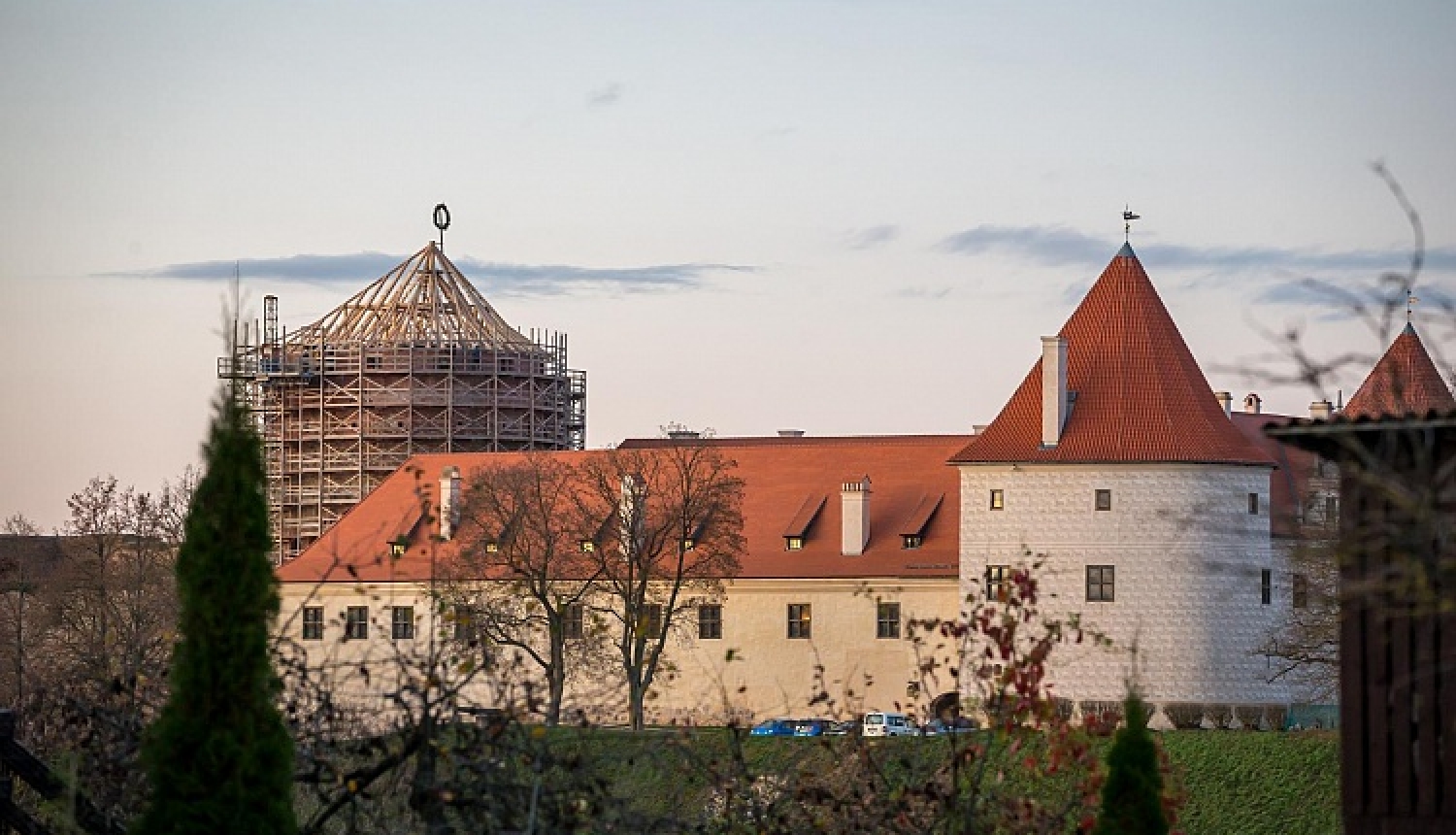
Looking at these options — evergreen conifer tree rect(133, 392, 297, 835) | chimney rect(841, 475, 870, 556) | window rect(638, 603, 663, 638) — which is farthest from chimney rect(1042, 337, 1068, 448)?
evergreen conifer tree rect(133, 392, 297, 835)

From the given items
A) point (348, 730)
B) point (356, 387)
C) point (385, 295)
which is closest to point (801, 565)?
point (356, 387)

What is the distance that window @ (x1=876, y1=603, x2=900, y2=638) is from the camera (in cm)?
6359

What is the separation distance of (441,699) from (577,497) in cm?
5099

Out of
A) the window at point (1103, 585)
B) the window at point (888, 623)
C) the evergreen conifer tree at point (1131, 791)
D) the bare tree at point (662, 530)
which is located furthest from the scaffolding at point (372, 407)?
the evergreen conifer tree at point (1131, 791)

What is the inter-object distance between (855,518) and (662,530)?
6.45 m

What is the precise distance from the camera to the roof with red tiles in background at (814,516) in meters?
64.8

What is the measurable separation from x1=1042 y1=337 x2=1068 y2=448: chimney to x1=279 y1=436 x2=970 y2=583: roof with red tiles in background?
5.46 meters

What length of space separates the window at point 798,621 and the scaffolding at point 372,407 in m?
17.0

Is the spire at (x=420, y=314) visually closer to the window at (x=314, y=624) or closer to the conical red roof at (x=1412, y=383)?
the window at (x=314, y=624)

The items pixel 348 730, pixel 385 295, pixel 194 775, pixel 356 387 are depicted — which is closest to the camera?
pixel 194 775

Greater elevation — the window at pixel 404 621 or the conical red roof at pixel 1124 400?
the conical red roof at pixel 1124 400

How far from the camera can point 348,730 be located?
15.5m

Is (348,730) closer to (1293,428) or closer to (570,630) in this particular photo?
(1293,428)

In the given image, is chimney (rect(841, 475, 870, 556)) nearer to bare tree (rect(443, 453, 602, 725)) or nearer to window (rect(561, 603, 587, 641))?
bare tree (rect(443, 453, 602, 725))
